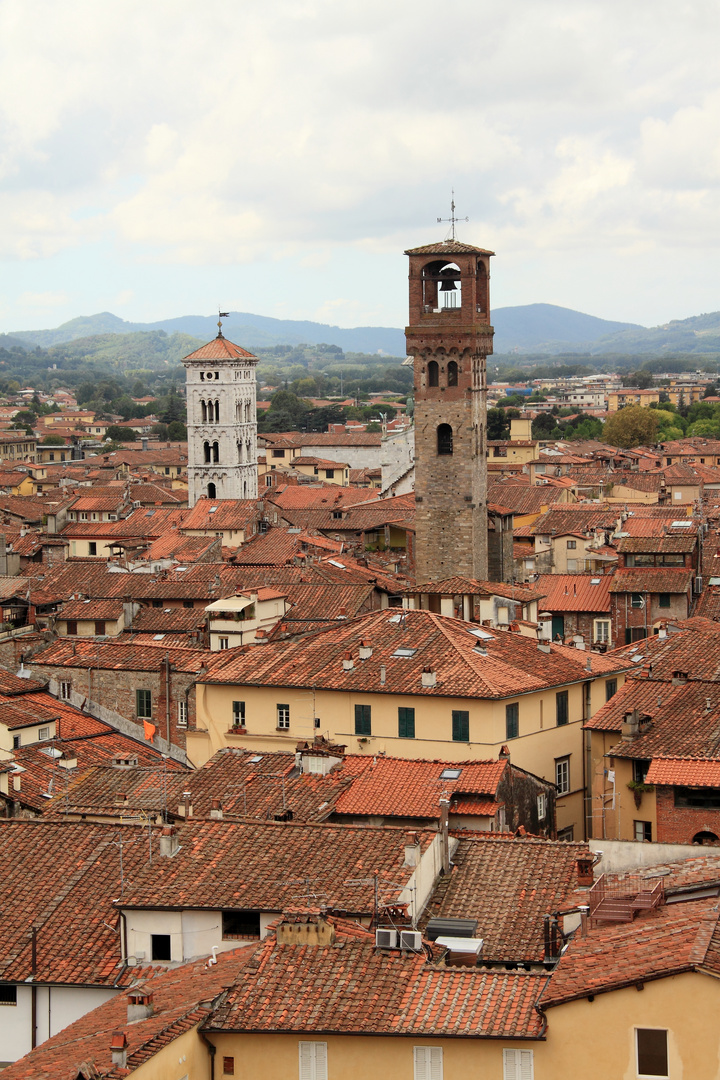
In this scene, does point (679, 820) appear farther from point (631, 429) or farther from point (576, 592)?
point (631, 429)

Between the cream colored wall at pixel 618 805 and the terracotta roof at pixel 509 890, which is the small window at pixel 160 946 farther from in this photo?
the cream colored wall at pixel 618 805

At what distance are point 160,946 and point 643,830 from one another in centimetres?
990

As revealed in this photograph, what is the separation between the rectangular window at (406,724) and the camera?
33.6 metres

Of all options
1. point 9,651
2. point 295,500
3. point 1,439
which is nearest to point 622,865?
point 9,651

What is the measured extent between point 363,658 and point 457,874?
13.8 meters

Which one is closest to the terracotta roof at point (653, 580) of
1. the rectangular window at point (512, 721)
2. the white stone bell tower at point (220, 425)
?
the rectangular window at point (512, 721)

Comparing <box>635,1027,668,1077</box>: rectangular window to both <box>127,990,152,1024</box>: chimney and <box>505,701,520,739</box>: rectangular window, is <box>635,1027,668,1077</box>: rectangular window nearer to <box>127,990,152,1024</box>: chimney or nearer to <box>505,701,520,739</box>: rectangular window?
<box>127,990,152,1024</box>: chimney

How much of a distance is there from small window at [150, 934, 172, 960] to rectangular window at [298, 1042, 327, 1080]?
437 cm

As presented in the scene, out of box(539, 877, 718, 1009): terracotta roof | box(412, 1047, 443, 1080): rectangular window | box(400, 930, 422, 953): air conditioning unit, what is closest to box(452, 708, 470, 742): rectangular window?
box(539, 877, 718, 1009): terracotta roof

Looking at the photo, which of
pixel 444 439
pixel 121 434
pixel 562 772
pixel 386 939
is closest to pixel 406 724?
pixel 562 772

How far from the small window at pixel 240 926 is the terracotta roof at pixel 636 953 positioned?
13.4ft

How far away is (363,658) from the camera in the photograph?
117 ft

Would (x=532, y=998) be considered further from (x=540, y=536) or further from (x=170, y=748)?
(x=540, y=536)

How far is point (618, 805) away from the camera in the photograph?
1103 inches
